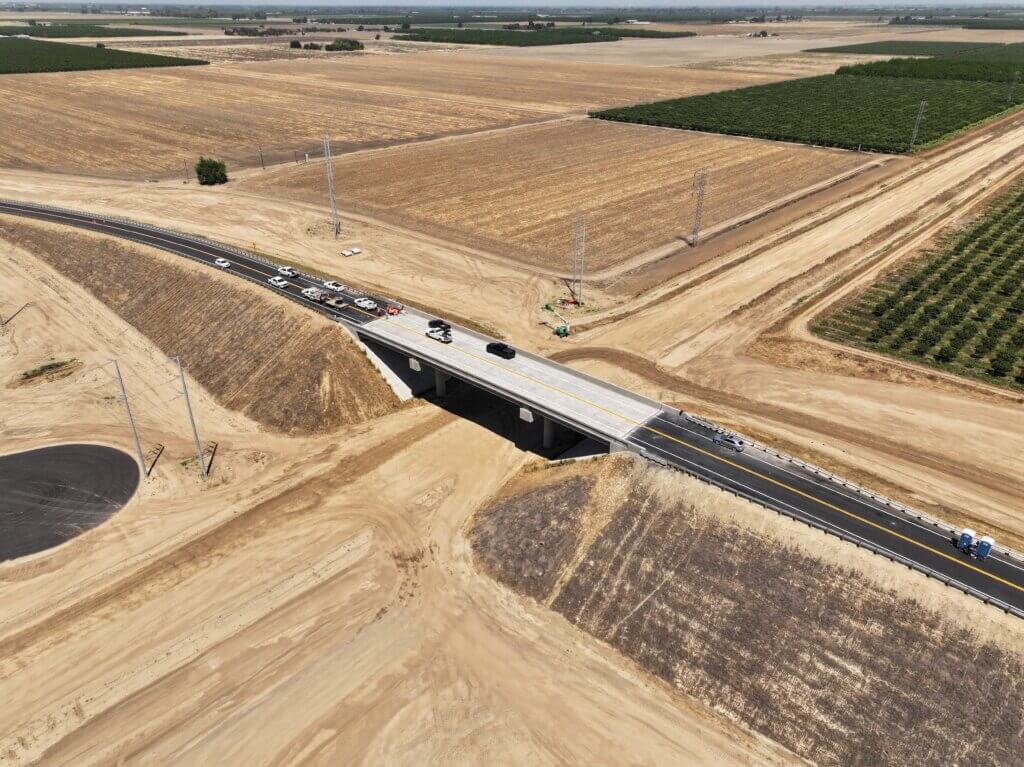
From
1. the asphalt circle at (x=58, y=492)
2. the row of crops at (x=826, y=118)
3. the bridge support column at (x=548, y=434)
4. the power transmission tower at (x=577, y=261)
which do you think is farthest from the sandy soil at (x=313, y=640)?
the row of crops at (x=826, y=118)

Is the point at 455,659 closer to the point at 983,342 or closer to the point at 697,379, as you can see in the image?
the point at 697,379

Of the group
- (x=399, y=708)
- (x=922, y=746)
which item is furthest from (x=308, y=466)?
(x=922, y=746)

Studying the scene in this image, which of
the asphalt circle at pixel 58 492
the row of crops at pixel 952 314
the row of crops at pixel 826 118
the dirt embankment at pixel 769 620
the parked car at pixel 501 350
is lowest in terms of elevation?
the asphalt circle at pixel 58 492

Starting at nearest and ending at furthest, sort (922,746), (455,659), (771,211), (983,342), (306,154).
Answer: (922,746) < (455,659) < (983,342) < (771,211) < (306,154)

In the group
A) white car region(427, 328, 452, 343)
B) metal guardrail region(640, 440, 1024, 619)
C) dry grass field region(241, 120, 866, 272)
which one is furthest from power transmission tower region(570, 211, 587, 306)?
metal guardrail region(640, 440, 1024, 619)

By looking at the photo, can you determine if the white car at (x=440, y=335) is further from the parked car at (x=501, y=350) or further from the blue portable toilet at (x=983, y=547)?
the blue portable toilet at (x=983, y=547)

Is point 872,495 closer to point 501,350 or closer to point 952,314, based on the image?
point 501,350

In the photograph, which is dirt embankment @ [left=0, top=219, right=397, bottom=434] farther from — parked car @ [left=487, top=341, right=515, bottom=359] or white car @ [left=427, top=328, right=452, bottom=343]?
parked car @ [left=487, top=341, right=515, bottom=359]
